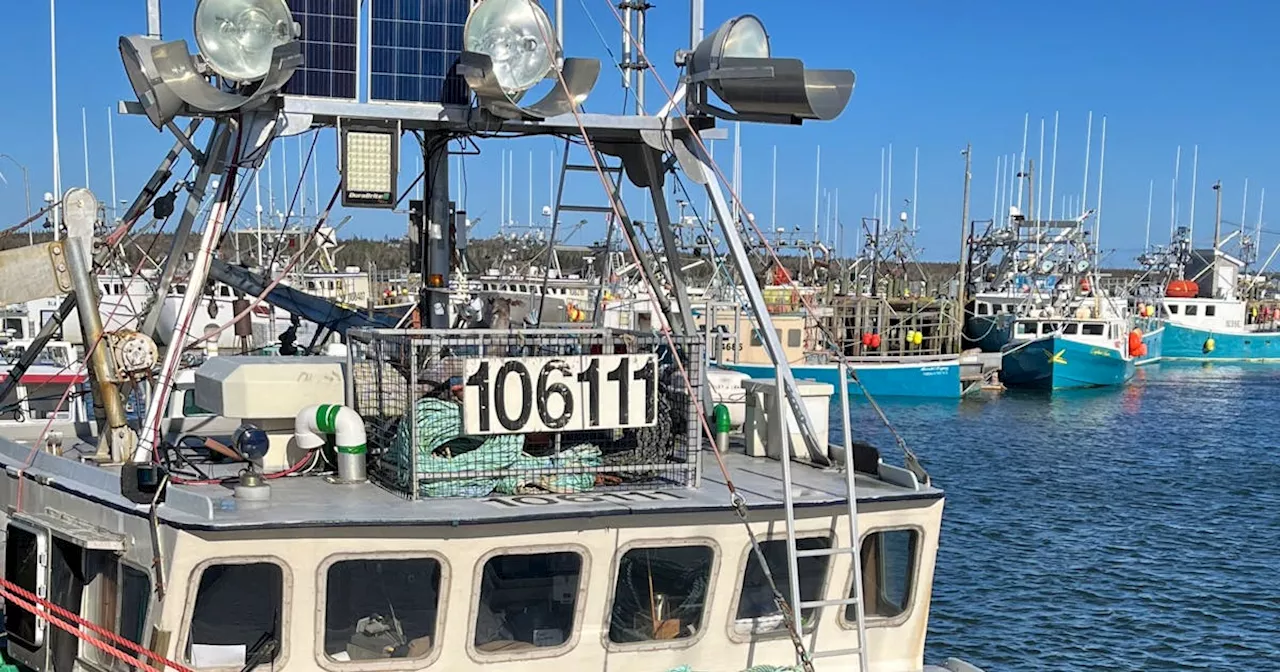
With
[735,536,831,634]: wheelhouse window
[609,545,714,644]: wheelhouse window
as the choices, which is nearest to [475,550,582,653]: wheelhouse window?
[609,545,714,644]: wheelhouse window

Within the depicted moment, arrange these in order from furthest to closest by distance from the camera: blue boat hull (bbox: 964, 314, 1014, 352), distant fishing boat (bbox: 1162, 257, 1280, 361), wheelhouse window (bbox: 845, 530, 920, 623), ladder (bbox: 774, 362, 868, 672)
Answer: distant fishing boat (bbox: 1162, 257, 1280, 361)
blue boat hull (bbox: 964, 314, 1014, 352)
wheelhouse window (bbox: 845, 530, 920, 623)
ladder (bbox: 774, 362, 868, 672)

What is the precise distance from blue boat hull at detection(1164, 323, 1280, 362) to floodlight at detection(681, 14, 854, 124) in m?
82.5

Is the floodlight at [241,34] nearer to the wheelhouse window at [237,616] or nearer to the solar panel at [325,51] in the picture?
the solar panel at [325,51]

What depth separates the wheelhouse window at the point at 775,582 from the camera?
9.69 metres

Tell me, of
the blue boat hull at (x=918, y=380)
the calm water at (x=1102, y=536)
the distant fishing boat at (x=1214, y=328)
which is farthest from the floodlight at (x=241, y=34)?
the distant fishing boat at (x=1214, y=328)

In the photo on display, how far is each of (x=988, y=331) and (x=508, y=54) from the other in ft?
206

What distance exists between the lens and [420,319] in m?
11.2

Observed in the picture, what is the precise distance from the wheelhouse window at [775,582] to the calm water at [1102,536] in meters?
9.11

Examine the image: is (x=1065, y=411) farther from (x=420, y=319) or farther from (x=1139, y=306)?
(x=420, y=319)

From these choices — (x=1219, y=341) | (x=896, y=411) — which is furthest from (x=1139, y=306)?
(x=896, y=411)

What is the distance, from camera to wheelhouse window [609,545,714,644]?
9.34 m

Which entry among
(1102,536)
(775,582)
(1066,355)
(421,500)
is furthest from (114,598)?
(1066,355)

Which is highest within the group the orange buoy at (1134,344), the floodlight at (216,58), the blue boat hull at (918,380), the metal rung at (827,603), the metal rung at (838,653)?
the floodlight at (216,58)

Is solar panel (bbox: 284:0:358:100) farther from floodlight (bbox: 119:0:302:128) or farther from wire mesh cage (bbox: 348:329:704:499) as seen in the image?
wire mesh cage (bbox: 348:329:704:499)
